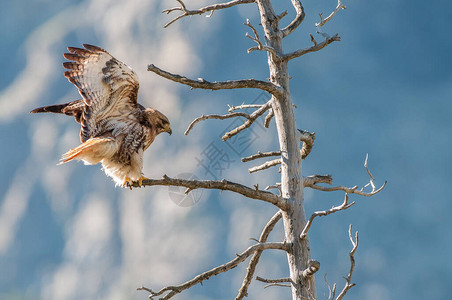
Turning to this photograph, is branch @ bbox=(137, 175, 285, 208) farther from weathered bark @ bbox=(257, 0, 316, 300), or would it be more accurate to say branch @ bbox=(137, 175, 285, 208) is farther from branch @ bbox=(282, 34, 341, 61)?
branch @ bbox=(282, 34, 341, 61)

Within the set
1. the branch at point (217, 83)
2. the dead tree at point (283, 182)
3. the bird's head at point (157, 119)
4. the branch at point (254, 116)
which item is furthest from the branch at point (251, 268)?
the bird's head at point (157, 119)

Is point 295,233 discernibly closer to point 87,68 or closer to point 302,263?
point 302,263

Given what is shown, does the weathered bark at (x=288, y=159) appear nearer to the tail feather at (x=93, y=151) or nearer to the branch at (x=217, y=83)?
the branch at (x=217, y=83)

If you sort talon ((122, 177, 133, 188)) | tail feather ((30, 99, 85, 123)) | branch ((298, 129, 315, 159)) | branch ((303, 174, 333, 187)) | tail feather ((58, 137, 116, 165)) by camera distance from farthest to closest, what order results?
1. tail feather ((30, 99, 85, 123))
2. talon ((122, 177, 133, 188))
3. branch ((298, 129, 315, 159))
4. branch ((303, 174, 333, 187))
5. tail feather ((58, 137, 116, 165))

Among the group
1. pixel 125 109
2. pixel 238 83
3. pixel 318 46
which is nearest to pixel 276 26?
pixel 318 46

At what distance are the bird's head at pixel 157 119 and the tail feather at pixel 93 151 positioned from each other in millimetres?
555

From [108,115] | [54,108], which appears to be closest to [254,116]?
[108,115]

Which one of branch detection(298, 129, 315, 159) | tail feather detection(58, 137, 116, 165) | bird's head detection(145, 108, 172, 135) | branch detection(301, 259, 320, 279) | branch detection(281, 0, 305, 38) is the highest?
branch detection(281, 0, 305, 38)

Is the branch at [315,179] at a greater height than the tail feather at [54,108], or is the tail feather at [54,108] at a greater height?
the tail feather at [54,108]

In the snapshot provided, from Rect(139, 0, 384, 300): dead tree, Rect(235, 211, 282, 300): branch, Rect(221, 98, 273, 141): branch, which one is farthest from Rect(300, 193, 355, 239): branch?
Rect(221, 98, 273, 141): branch

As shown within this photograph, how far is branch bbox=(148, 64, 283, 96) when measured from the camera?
3.39 meters

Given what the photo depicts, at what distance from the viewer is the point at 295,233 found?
396 centimetres

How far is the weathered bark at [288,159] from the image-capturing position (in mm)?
3883

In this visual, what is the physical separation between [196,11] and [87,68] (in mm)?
1120
